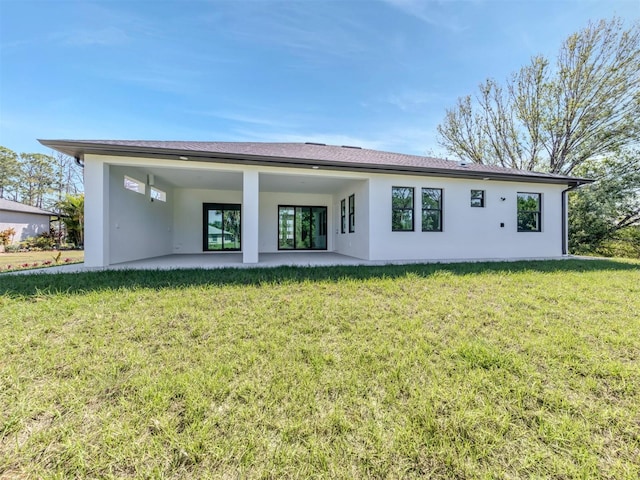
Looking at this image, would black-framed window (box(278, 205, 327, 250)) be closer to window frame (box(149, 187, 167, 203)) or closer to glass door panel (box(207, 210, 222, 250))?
glass door panel (box(207, 210, 222, 250))

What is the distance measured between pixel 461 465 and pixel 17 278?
8080 mm

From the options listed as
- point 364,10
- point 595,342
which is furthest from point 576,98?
point 595,342

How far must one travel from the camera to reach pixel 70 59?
831cm

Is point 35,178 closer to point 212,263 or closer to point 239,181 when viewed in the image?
point 239,181

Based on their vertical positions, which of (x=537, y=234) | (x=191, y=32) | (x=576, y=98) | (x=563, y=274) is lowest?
(x=563, y=274)

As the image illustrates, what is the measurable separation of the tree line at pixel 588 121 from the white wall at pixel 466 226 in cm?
940

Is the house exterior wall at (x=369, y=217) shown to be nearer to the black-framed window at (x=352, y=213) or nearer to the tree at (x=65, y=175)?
the black-framed window at (x=352, y=213)

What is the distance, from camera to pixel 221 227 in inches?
480

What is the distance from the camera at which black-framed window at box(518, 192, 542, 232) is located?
32.3 ft

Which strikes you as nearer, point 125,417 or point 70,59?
point 125,417

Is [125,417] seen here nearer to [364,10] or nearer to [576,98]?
[364,10]

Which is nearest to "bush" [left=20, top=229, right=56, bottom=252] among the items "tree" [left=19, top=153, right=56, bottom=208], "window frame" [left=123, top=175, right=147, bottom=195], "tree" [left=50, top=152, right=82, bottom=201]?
"window frame" [left=123, top=175, right=147, bottom=195]

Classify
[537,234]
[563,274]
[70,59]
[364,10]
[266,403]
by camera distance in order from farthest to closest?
1. [537,234]
2. [364,10]
3. [70,59]
4. [563,274]
5. [266,403]

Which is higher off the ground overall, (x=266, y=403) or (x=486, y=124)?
(x=486, y=124)
